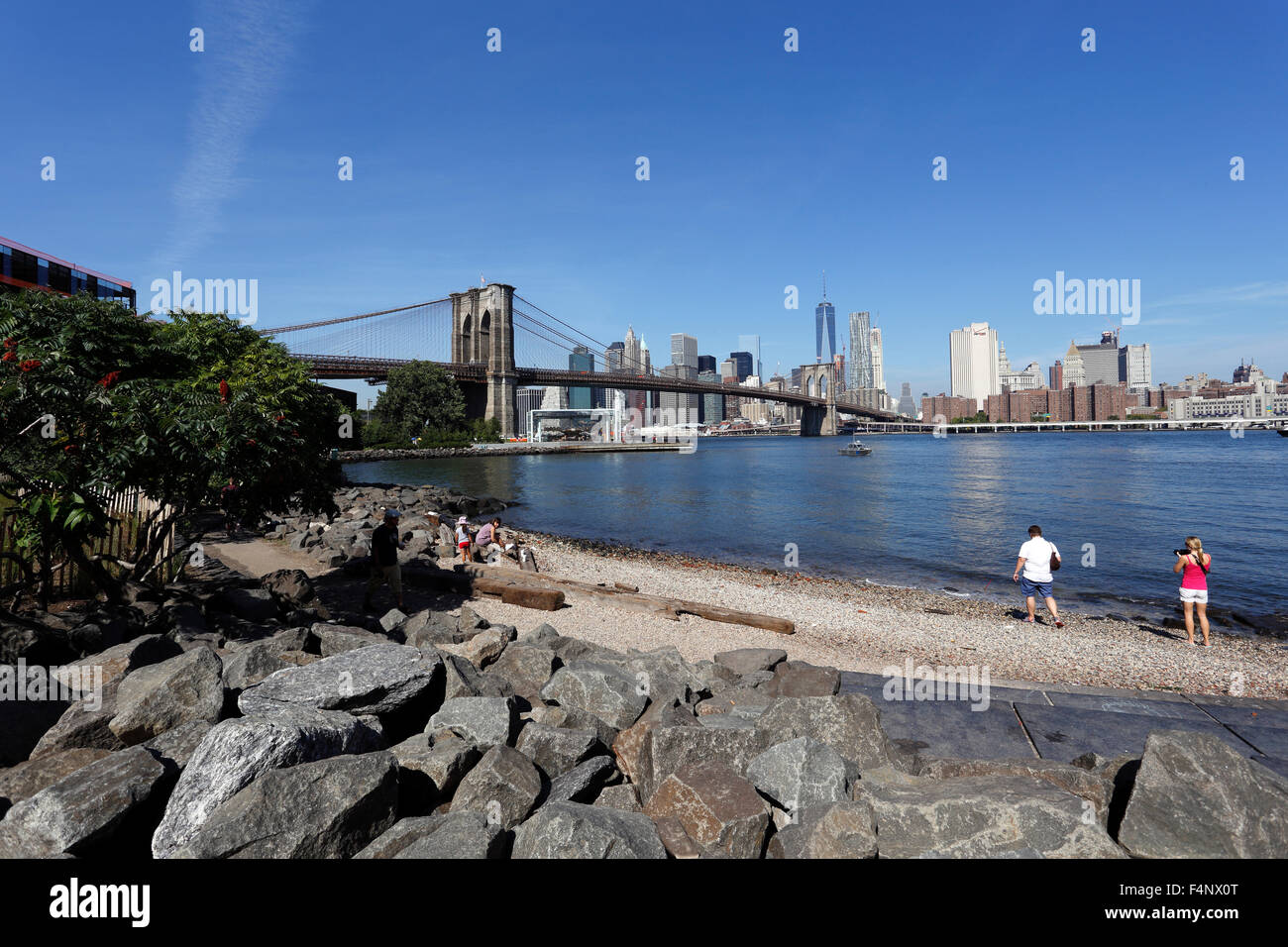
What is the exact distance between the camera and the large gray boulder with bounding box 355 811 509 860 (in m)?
3.32

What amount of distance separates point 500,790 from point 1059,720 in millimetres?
5452

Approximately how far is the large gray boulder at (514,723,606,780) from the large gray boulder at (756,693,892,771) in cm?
137

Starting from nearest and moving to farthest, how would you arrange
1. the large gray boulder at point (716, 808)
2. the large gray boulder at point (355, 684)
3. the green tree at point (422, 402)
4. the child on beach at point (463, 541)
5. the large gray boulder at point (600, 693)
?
the large gray boulder at point (716, 808) < the large gray boulder at point (355, 684) < the large gray boulder at point (600, 693) < the child on beach at point (463, 541) < the green tree at point (422, 402)

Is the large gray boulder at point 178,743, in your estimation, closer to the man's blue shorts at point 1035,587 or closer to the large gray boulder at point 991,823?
the large gray boulder at point 991,823

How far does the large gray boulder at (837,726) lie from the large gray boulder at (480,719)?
1923 millimetres

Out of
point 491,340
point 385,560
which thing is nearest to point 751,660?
point 385,560

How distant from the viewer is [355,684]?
16.5 feet

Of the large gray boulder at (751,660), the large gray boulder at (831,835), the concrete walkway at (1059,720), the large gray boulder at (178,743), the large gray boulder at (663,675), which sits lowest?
the concrete walkway at (1059,720)

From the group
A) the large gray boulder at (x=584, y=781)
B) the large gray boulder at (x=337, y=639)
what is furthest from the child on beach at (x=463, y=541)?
the large gray boulder at (x=584, y=781)

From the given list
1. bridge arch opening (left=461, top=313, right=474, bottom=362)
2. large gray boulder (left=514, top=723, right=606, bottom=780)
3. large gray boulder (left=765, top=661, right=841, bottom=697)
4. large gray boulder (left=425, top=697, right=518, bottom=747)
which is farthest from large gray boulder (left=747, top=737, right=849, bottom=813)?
bridge arch opening (left=461, top=313, right=474, bottom=362)

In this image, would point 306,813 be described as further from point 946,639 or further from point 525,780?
point 946,639

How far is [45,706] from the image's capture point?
471 centimetres

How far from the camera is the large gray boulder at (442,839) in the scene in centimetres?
332
